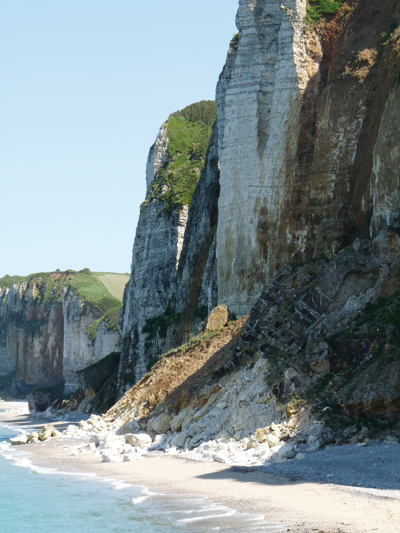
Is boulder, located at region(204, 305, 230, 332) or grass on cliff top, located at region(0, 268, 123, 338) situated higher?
grass on cliff top, located at region(0, 268, 123, 338)

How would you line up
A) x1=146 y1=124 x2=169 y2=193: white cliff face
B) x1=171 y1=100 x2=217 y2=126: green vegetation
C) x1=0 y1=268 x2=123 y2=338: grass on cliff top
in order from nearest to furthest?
1. x1=146 y1=124 x2=169 y2=193: white cliff face
2. x1=171 y1=100 x2=217 y2=126: green vegetation
3. x1=0 y1=268 x2=123 y2=338: grass on cliff top

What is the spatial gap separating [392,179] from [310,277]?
4.98 metres

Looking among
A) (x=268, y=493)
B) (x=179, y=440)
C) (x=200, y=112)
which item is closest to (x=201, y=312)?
(x=179, y=440)

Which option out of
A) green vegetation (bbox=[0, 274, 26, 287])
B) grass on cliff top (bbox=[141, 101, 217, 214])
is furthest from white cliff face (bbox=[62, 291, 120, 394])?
grass on cliff top (bbox=[141, 101, 217, 214])

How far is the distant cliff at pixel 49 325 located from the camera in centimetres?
Result: 9844

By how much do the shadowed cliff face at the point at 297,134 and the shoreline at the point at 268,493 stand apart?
11436 millimetres

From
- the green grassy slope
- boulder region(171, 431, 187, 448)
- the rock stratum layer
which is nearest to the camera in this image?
boulder region(171, 431, 187, 448)

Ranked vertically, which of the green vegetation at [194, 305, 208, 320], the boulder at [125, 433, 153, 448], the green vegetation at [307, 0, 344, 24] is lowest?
the boulder at [125, 433, 153, 448]

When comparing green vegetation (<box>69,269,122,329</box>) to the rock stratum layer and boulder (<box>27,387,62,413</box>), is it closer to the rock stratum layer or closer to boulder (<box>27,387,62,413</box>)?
boulder (<box>27,387,62,413</box>)

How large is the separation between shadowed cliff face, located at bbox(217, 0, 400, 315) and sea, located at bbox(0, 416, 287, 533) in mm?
13327

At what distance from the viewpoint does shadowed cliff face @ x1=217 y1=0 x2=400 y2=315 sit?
28.0 meters

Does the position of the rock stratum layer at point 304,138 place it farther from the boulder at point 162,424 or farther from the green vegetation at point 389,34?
the boulder at point 162,424

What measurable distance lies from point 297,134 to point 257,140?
8.43 feet

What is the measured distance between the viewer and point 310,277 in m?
26.1
